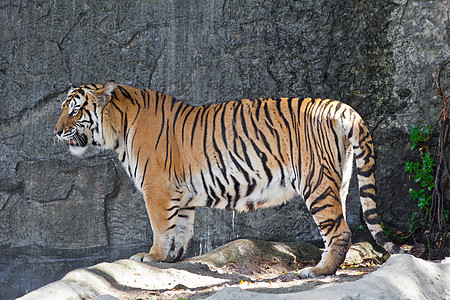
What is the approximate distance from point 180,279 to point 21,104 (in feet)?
12.3

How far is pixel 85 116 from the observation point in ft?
17.6

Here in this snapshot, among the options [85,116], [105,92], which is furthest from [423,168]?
[85,116]

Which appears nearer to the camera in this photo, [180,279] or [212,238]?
[180,279]

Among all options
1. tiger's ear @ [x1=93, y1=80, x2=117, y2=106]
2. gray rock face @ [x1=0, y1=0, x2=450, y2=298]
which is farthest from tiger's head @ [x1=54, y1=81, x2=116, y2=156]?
gray rock face @ [x1=0, y1=0, x2=450, y2=298]

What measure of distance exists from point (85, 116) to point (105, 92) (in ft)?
1.00

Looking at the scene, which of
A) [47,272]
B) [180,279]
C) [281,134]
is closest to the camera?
[180,279]

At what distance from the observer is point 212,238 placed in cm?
700

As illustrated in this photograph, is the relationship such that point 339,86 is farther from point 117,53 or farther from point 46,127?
point 46,127

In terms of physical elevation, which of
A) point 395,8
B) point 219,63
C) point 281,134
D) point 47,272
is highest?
point 395,8

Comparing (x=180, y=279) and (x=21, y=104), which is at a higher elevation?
(x=21, y=104)

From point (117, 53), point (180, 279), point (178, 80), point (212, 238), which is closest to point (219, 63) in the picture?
point (178, 80)

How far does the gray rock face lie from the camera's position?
22.9 feet

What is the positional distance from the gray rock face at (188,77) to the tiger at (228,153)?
1553mm

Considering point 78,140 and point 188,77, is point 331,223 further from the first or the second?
point 188,77
